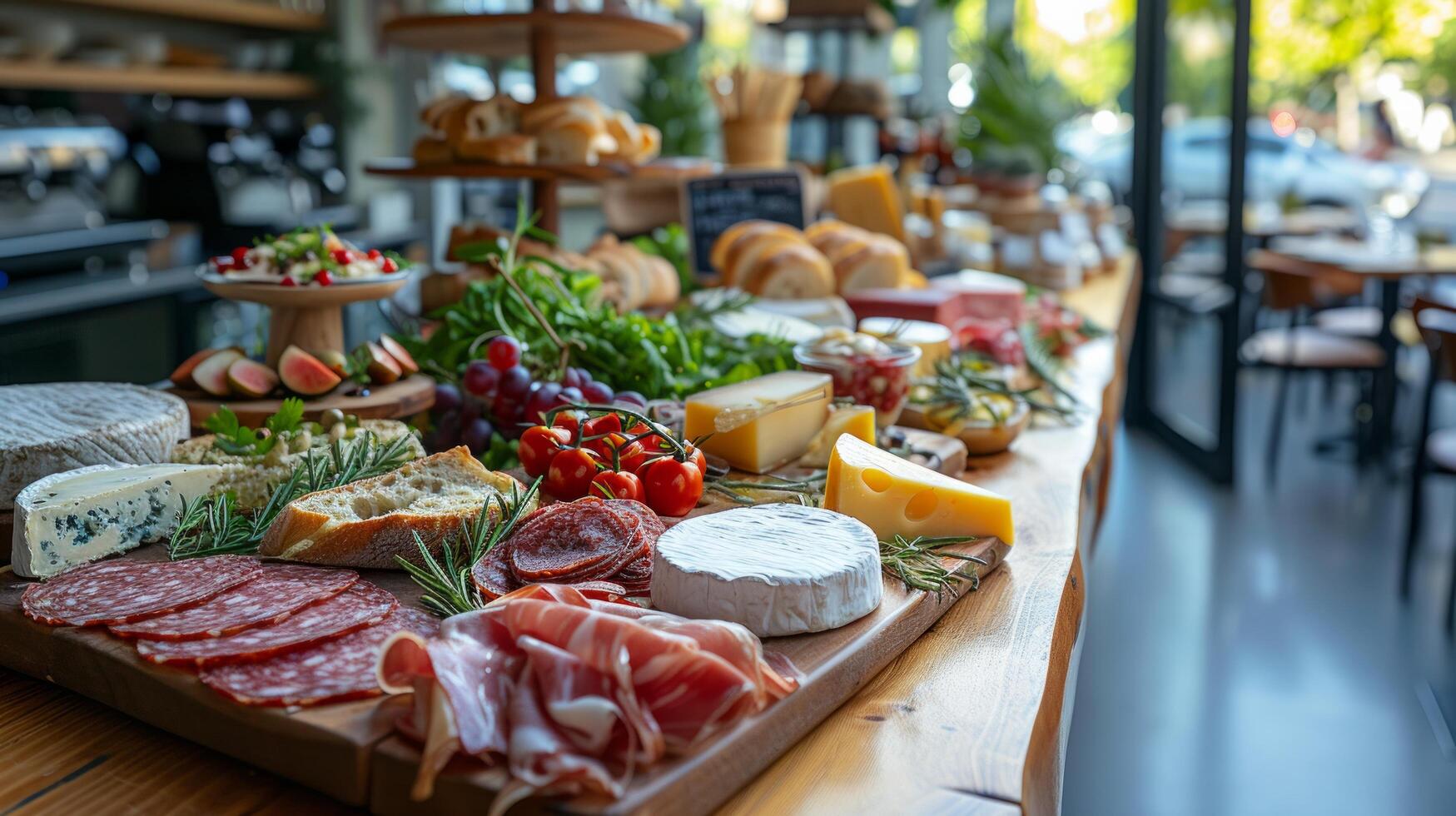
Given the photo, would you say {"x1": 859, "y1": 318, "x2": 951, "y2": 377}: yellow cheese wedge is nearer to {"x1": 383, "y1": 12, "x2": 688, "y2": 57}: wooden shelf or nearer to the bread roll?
the bread roll

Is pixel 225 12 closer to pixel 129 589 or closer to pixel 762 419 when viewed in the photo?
pixel 762 419

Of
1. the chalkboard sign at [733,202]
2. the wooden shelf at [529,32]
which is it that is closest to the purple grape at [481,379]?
the wooden shelf at [529,32]

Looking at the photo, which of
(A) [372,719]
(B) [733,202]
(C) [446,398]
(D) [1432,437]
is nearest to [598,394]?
(C) [446,398]

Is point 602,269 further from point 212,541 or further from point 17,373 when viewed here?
point 212,541

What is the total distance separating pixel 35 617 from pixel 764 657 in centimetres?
65

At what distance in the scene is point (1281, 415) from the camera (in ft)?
17.6

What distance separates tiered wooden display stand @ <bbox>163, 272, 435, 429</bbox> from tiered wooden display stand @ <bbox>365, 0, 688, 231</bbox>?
72 cm

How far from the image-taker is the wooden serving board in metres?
0.83

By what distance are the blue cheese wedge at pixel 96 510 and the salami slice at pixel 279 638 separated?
0.23 m

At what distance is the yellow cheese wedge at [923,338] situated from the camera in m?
2.08

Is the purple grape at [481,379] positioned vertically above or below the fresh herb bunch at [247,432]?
above

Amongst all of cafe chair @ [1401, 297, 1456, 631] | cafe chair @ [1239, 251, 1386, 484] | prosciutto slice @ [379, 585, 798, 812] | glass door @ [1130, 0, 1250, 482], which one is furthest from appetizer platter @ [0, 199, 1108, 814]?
cafe chair @ [1239, 251, 1386, 484]

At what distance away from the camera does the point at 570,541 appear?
118 centimetres

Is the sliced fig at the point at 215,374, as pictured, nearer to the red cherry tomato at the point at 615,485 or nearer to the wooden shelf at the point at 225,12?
the red cherry tomato at the point at 615,485
